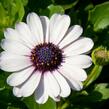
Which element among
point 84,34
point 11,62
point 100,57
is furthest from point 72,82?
point 84,34

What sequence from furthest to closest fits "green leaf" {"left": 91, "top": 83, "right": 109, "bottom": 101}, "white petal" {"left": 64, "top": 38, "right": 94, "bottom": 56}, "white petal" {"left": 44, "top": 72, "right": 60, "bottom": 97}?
"green leaf" {"left": 91, "top": 83, "right": 109, "bottom": 101} → "white petal" {"left": 64, "top": 38, "right": 94, "bottom": 56} → "white petal" {"left": 44, "top": 72, "right": 60, "bottom": 97}

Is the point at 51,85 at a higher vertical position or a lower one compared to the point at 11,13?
Answer: lower

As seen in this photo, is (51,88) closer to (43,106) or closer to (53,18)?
(43,106)

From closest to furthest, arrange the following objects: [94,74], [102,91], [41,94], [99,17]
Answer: [41,94] → [94,74] → [102,91] → [99,17]

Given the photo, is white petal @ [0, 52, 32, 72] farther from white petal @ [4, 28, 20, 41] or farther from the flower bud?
the flower bud

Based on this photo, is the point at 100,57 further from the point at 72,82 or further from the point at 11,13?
the point at 11,13

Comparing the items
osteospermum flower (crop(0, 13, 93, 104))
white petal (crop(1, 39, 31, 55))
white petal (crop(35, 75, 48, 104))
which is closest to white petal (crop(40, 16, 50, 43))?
osteospermum flower (crop(0, 13, 93, 104))

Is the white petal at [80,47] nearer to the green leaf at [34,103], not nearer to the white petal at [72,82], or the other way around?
the white petal at [72,82]
